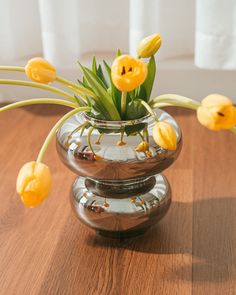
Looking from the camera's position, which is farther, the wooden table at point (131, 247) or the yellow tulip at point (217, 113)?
the wooden table at point (131, 247)

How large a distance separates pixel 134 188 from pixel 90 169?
77mm

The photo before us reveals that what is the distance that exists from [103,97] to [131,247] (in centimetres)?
23

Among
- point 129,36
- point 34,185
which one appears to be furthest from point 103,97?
point 129,36

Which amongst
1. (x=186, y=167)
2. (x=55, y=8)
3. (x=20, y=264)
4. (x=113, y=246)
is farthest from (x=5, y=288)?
(x=55, y=8)

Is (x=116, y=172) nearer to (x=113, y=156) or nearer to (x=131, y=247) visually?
(x=113, y=156)

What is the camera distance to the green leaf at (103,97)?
0.70m

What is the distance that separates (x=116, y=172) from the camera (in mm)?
713

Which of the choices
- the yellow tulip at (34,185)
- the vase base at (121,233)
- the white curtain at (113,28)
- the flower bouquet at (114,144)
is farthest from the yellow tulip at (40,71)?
the white curtain at (113,28)

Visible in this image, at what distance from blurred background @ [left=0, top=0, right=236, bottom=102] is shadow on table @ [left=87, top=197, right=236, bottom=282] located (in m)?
0.48

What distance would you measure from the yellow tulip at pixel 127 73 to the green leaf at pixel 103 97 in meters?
0.08

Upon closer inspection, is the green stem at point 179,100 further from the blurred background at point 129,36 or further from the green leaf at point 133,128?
the blurred background at point 129,36

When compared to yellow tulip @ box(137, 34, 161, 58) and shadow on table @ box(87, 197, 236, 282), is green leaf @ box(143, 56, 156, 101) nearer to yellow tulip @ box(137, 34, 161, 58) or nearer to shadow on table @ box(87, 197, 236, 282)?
yellow tulip @ box(137, 34, 161, 58)

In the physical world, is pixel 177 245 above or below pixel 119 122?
below

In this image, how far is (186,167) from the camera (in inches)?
40.2
